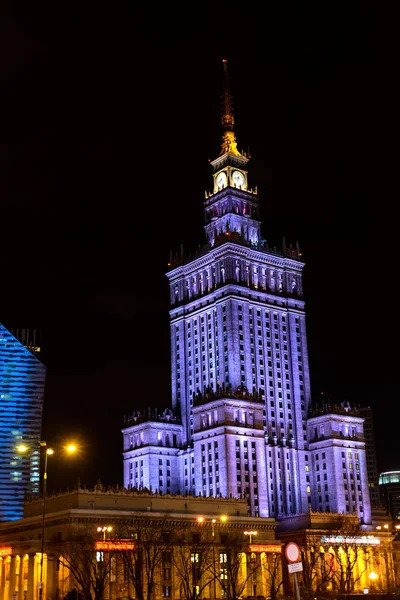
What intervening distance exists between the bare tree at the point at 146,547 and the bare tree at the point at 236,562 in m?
9.29

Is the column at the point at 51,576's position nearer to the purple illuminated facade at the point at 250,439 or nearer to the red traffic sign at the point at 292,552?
the purple illuminated facade at the point at 250,439

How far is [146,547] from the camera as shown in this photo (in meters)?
108

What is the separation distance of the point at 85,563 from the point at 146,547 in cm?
803

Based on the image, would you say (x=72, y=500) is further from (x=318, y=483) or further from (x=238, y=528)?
(x=318, y=483)

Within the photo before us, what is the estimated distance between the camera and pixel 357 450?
7781 inches

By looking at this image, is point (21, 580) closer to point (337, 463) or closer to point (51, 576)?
point (51, 576)

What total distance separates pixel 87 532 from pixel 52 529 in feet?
20.7

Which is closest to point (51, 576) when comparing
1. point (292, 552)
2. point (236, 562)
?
point (236, 562)

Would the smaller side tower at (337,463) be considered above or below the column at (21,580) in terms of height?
above

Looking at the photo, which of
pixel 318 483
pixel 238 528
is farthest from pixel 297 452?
pixel 238 528

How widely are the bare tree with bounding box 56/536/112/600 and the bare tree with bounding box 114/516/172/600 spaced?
3365 mm

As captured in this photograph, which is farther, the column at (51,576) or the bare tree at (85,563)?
the column at (51,576)

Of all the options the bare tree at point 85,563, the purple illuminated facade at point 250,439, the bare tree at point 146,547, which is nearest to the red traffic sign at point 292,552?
the bare tree at point 85,563

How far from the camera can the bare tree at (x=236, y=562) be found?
400 ft
